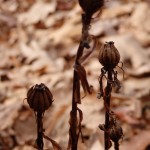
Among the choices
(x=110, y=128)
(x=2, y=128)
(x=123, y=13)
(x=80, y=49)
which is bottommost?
(x=2, y=128)

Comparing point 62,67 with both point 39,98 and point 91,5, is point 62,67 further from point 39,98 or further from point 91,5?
point 91,5

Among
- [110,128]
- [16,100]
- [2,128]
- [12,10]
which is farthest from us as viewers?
[12,10]

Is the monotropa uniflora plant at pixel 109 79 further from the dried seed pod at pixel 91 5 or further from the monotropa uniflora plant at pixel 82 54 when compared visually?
the dried seed pod at pixel 91 5

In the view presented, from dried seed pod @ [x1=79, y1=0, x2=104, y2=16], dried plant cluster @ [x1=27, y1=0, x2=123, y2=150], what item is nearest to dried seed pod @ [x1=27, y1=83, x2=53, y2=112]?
dried plant cluster @ [x1=27, y1=0, x2=123, y2=150]

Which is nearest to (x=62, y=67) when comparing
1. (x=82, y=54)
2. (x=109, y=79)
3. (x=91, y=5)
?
(x=109, y=79)

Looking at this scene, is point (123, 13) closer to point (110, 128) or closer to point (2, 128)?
point (2, 128)

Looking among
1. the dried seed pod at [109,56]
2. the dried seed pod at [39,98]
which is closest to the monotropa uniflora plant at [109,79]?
the dried seed pod at [109,56]

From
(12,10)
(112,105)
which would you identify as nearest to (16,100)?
(112,105)

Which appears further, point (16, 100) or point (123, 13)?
point (123, 13)
